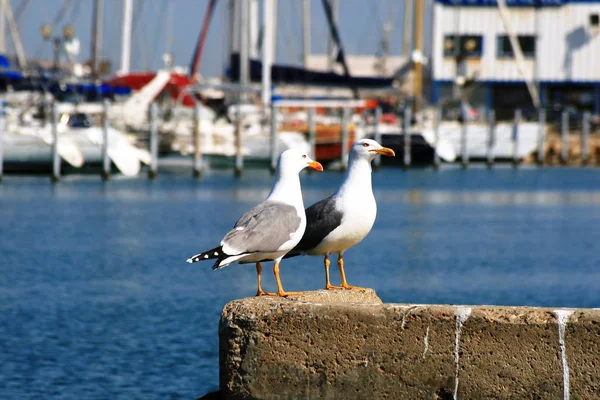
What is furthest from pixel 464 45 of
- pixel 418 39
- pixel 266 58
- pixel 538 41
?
pixel 266 58

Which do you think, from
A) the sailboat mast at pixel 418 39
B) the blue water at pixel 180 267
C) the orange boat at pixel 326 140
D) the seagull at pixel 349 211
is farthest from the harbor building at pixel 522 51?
the seagull at pixel 349 211

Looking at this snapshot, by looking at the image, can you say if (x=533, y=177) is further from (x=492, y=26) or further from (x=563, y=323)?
(x=563, y=323)

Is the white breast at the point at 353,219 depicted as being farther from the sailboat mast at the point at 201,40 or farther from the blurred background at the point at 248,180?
the sailboat mast at the point at 201,40

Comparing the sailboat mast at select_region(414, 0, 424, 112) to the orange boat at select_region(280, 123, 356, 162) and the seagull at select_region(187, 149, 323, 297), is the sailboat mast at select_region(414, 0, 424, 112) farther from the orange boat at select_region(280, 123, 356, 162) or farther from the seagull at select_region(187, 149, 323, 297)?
the seagull at select_region(187, 149, 323, 297)

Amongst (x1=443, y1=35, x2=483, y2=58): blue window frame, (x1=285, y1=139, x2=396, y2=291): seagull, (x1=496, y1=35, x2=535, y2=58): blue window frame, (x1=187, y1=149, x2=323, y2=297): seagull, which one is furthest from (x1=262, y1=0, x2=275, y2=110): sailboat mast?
(x1=187, y1=149, x2=323, y2=297): seagull

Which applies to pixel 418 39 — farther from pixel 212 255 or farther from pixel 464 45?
pixel 212 255

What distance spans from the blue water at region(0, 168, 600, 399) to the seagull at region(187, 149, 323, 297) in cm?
439

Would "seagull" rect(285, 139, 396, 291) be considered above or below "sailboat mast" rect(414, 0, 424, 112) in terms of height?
below

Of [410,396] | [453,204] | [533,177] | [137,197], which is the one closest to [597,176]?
[533,177]

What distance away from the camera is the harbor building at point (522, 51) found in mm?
69125

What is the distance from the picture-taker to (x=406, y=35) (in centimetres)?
9406

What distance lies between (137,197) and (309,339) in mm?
35517

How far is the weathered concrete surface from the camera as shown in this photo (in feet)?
24.8

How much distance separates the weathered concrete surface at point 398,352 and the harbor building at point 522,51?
6175cm
